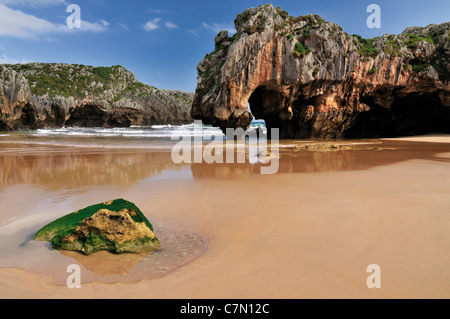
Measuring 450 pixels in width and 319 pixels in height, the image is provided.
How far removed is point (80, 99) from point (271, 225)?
5925 centimetres

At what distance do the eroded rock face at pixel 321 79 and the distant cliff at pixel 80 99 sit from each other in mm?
30118

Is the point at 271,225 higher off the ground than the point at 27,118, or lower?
lower

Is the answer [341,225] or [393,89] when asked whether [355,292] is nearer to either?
[341,225]

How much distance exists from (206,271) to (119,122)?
70307 mm

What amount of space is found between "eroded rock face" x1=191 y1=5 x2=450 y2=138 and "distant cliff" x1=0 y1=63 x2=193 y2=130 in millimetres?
30118

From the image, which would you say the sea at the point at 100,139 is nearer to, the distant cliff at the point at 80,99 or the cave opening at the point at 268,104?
the cave opening at the point at 268,104

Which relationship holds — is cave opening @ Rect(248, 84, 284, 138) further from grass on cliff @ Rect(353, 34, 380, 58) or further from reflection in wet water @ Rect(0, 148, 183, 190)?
reflection in wet water @ Rect(0, 148, 183, 190)

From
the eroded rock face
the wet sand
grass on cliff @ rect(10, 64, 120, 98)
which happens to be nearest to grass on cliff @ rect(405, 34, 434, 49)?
the eroded rock face

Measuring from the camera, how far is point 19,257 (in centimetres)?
281

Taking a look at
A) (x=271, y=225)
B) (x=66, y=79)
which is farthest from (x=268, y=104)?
(x=66, y=79)

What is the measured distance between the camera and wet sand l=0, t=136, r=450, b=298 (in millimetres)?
2303

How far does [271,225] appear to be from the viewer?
12.4 feet

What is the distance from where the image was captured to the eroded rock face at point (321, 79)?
2019 cm

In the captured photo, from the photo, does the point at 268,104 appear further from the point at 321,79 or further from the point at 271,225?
the point at 271,225
